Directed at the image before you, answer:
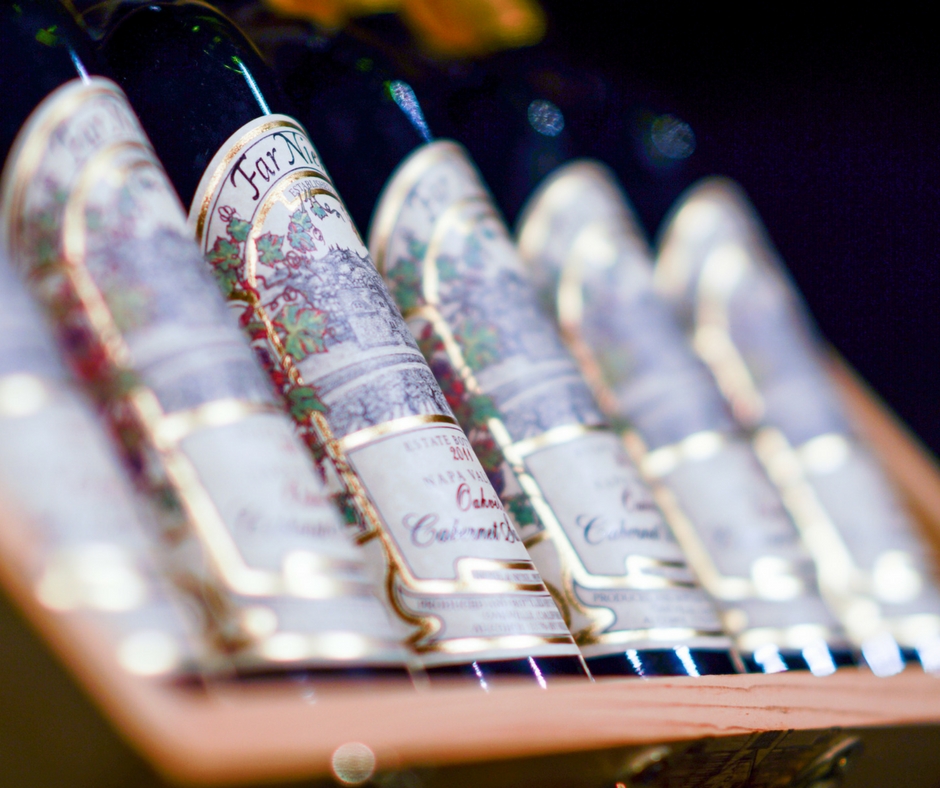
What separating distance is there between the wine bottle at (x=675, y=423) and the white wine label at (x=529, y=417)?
12 centimetres

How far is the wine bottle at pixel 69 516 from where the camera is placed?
0.84ft

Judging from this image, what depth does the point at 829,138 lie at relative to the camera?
90 centimetres

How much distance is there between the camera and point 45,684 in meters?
0.27

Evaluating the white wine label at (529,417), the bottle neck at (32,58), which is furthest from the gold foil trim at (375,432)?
the bottle neck at (32,58)

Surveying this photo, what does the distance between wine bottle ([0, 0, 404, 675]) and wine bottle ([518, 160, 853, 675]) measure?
1.13 feet

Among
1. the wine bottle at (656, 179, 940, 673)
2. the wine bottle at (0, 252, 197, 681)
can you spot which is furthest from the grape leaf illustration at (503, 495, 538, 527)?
the wine bottle at (656, 179, 940, 673)

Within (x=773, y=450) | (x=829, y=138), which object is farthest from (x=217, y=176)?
(x=829, y=138)

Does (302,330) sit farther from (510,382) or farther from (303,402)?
(510,382)

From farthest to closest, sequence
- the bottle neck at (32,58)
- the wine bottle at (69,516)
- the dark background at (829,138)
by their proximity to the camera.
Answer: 1. the dark background at (829,138)
2. the bottle neck at (32,58)
3. the wine bottle at (69,516)

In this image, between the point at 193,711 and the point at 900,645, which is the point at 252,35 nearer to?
the point at 193,711

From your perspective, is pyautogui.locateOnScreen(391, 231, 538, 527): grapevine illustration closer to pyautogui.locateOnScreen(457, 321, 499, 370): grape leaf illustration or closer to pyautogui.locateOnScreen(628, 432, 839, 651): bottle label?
pyautogui.locateOnScreen(457, 321, 499, 370): grape leaf illustration

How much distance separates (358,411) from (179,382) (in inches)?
3.8

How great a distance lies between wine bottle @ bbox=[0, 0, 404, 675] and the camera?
30cm

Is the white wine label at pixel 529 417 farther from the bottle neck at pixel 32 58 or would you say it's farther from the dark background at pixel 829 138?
the dark background at pixel 829 138
